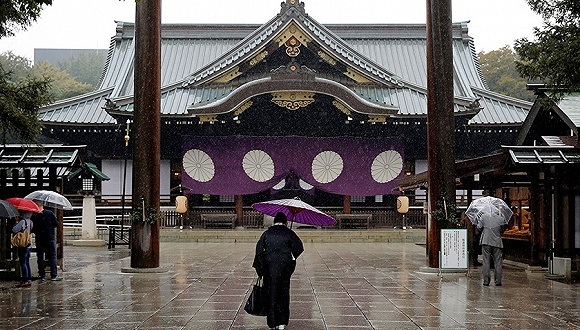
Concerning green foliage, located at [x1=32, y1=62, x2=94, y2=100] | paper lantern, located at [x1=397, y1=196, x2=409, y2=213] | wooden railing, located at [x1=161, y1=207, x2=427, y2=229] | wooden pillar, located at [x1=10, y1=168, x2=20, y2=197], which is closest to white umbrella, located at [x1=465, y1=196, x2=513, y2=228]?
wooden pillar, located at [x1=10, y1=168, x2=20, y2=197]

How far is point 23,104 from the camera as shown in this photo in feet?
37.1

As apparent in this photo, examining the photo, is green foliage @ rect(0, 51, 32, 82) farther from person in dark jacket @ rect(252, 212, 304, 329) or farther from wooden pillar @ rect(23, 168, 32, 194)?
person in dark jacket @ rect(252, 212, 304, 329)

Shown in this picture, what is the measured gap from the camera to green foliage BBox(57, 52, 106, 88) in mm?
87000

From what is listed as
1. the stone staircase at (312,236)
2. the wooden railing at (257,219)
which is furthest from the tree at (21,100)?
the wooden railing at (257,219)

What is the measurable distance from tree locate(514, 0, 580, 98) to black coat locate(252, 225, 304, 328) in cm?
521

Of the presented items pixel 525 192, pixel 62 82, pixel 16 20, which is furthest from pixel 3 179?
pixel 62 82

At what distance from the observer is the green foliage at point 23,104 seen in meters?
10.9

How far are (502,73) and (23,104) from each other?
1974 inches

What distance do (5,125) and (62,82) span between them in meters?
61.8

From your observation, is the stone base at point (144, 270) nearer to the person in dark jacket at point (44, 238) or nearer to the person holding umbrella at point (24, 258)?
the person in dark jacket at point (44, 238)

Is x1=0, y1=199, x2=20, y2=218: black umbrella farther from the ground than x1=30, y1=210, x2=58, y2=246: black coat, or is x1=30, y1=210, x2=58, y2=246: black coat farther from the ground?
x1=0, y1=199, x2=20, y2=218: black umbrella

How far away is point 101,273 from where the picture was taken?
14219mm

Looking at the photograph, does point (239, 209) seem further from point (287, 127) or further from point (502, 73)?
point (502, 73)

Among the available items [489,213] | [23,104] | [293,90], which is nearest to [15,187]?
[23,104]
